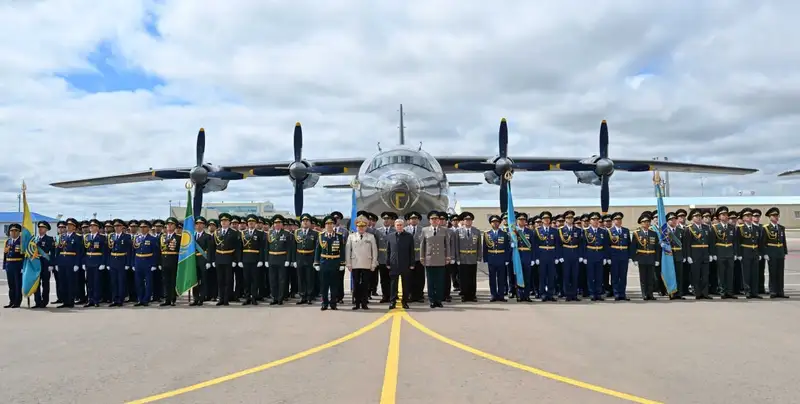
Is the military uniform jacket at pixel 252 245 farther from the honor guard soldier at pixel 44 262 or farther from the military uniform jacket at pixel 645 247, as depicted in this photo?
the military uniform jacket at pixel 645 247

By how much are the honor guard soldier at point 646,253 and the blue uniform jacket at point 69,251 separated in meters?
11.7

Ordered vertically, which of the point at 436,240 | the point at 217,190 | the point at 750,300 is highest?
the point at 217,190

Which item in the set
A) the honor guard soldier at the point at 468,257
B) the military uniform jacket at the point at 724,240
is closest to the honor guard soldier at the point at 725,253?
the military uniform jacket at the point at 724,240

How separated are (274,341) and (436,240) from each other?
4.42 meters

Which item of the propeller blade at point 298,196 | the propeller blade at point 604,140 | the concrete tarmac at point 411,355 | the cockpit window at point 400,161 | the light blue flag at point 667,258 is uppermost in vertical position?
the propeller blade at point 604,140

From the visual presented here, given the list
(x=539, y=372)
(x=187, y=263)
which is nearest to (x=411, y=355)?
(x=539, y=372)

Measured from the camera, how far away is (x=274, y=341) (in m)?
7.88

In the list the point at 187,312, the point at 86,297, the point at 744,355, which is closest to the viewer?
the point at 744,355

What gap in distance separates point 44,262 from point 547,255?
10.9 m

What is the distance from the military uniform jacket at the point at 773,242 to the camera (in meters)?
12.4

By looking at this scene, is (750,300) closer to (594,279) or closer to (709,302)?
(709,302)

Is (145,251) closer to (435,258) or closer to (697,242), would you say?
(435,258)

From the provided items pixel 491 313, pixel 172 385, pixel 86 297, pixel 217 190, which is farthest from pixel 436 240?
pixel 217 190

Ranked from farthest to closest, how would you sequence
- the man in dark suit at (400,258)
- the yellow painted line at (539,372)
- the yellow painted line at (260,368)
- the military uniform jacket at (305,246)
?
the military uniform jacket at (305,246) < the man in dark suit at (400,258) < the yellow painted line at (260,368) < the yellow painted line at (539,372)
